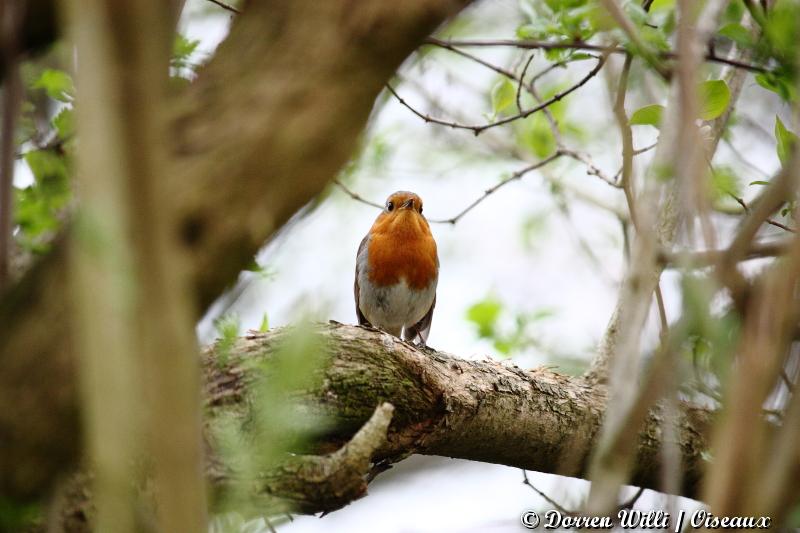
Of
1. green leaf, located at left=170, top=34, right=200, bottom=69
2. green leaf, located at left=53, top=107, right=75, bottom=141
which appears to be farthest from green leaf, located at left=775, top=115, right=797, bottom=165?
green leaf, located at left=53, top=107, right=75, bottom=141

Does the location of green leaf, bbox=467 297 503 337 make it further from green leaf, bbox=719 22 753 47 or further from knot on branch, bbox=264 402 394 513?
green leaf, bbox=719 22 753 47

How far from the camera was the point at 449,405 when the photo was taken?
3379mm

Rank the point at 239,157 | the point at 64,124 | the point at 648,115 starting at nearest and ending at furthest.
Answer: the point at 239,157 → the point at 648,115 → the point at 64,124

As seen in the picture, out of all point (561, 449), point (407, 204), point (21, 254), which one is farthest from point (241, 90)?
point (407, 204)

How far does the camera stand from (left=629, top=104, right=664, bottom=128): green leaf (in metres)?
2.41

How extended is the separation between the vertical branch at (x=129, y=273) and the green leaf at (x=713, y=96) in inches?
68.9

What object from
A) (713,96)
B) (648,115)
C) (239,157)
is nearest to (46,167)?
(239,157)

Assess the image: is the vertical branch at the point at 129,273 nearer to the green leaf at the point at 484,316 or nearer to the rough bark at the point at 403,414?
the rough bark at the point at 403,414

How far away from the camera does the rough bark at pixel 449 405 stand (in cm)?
296

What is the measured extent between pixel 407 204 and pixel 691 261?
17.8ft

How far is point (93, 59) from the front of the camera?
875 millimetres

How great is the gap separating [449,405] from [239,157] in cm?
216

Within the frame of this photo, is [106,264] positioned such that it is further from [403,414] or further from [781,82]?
[403,414]

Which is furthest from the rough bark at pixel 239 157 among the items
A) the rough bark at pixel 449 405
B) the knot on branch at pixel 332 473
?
the rough bark at pixel 449 405
